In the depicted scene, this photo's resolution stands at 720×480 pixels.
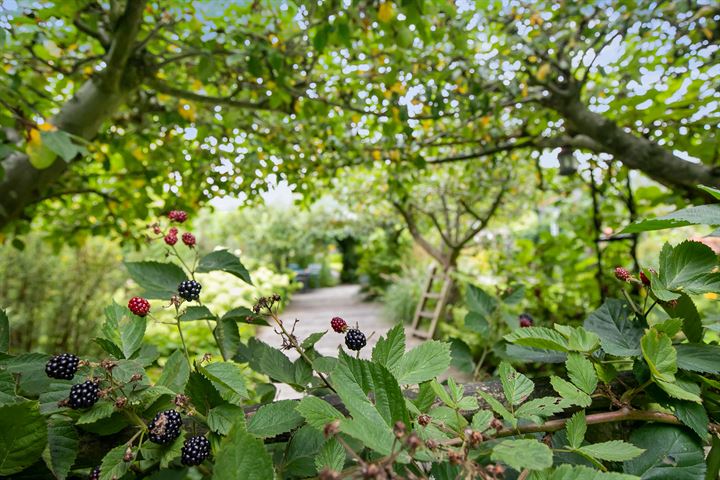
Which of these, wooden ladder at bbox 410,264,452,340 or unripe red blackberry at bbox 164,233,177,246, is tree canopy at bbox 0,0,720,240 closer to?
unripe red blackberry at bbox 164,233,177,246

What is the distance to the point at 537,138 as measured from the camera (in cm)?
277

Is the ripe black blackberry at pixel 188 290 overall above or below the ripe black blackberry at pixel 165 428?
above

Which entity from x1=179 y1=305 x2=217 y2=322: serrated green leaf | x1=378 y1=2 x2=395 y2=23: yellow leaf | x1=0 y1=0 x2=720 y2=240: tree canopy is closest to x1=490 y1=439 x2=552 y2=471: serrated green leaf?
x1=179 y1=305 x2=217 y2=322: serrated green leaf

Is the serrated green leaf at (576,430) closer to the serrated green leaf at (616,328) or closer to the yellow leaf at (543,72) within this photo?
the serrated green leaf at (616,328)

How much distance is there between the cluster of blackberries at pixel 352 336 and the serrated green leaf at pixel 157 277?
0.87 feet

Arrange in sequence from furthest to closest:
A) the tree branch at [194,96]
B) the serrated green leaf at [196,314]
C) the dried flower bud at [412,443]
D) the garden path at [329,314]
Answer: the garden path at [329,314]
the tree branch at [194,96]
the serrated green leaf at [196,314]
the dried flower bud at [412,443]

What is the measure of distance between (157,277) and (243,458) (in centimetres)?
39

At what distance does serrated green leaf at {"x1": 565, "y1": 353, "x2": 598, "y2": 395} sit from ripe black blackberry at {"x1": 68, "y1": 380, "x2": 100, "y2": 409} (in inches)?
21.5

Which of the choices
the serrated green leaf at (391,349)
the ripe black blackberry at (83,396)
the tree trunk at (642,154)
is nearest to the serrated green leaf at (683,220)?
the serrated green leaf at (391,349)

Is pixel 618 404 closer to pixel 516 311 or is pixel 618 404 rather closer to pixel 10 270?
pixel 516 311

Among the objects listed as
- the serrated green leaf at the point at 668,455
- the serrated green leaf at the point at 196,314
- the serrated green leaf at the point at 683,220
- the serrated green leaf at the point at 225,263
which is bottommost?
the serrated green leaf at the point at 668,455

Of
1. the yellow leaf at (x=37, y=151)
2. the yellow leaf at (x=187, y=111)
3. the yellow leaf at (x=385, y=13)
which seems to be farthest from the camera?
the yellow leaf at (x=187, y=111)

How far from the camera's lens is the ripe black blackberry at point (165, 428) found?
39 centimetres

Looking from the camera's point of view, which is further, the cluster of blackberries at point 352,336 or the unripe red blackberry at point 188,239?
the unripe red blackberry at point 188,239
